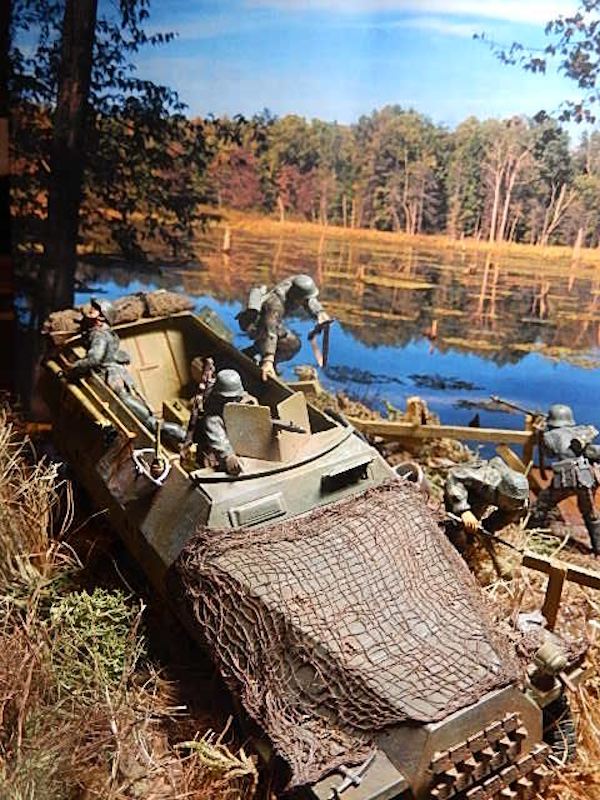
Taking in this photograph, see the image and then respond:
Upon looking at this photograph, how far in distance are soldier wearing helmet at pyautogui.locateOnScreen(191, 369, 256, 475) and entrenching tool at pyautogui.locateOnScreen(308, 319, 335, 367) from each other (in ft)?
4.54

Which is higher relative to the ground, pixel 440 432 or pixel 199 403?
pixel 199 403

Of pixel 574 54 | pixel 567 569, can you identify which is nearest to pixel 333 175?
pixel 574 54

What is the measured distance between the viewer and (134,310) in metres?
6.70

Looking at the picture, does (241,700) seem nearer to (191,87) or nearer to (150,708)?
(150,708)

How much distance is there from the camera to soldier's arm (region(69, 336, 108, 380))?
6.01 m

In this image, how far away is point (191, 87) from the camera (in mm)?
6840

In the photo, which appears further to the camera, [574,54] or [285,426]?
[574,54]

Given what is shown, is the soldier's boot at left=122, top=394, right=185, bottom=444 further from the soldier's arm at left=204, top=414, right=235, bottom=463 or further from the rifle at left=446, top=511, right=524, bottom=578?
the rifle at left=446, top=511, right=524, bottom=578

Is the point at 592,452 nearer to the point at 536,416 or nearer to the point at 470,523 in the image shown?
the point at 536,416

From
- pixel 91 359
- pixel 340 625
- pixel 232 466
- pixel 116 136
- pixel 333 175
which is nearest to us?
pixel 340 625

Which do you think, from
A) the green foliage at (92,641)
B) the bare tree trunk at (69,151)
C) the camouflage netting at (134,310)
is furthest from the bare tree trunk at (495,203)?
the green foliage at (92,641)

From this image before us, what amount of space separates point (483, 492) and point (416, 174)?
7.77 ft

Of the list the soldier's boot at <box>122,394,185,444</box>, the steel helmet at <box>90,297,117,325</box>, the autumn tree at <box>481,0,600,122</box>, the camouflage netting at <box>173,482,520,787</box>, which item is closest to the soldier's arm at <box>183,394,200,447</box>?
the soldier's boot at <box>122,394,185,444</box>

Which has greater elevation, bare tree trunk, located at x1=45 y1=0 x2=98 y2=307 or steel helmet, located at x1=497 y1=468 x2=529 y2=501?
bare tree trunk, located at x1=45 y1=0 x2=98 y2=307
